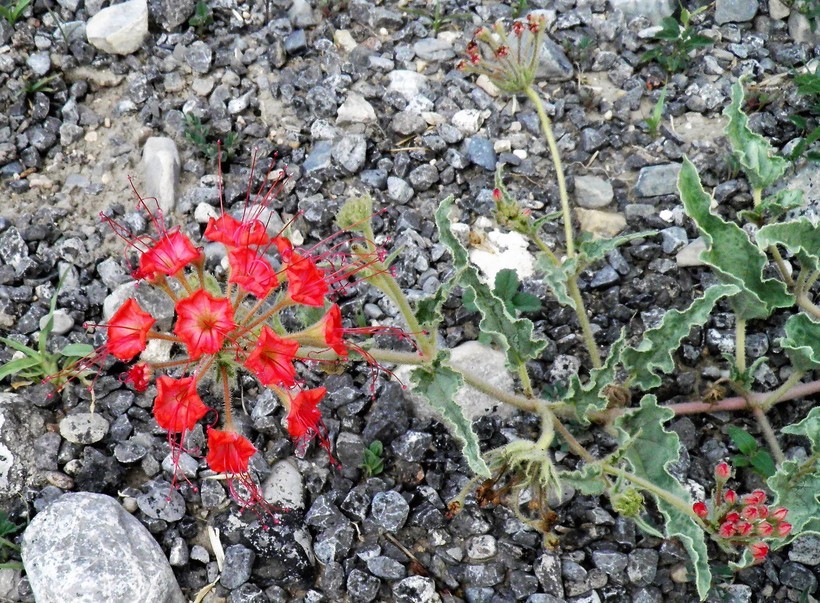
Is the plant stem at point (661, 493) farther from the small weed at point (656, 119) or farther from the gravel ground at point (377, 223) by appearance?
the small weed at point (656, 119)

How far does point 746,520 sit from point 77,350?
3116mm

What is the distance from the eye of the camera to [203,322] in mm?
3176

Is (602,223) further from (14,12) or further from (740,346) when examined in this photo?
(14,12)

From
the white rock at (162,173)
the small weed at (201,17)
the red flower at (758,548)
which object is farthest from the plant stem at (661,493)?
the small weed at (201,17)

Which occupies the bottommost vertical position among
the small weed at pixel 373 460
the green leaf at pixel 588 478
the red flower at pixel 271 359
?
the small weed at pixel 373 460

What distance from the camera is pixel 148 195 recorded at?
510 cm

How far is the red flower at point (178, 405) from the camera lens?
327cm

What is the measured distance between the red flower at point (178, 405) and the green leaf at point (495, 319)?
48.9 inches

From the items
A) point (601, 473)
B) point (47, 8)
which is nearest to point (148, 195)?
point (47, 8)

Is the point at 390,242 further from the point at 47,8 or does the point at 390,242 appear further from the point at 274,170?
the point at 47,8

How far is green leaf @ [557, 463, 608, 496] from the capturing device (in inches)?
144

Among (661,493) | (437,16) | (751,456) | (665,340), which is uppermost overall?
(437,16)

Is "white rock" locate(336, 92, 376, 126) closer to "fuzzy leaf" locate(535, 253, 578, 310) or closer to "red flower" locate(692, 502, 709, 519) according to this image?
"fuzzy leaf" locate(535, 253, 578, 310)

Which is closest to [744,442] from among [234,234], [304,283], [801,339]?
[801,339]
